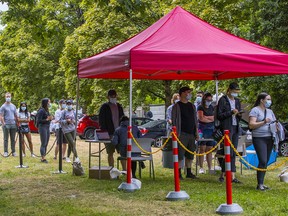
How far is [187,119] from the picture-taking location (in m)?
12.9

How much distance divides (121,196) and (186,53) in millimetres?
2862

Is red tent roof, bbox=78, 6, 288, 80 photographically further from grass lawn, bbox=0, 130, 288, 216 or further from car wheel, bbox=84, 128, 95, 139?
car wheel, bbox=84, 128, 95, 139

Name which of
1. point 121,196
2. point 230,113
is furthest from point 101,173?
point 230,113

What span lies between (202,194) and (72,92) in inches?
971

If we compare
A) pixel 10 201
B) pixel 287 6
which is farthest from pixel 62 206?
pixel 287 6

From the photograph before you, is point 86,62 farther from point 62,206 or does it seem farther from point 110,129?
point 62,206

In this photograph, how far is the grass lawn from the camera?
9.40 metres

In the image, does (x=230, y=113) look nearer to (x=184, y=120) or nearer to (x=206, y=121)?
(x=184, y=120)

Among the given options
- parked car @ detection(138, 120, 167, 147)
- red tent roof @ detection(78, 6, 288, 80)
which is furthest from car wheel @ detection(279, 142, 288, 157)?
red tent roof @ detection(78, 6, 288, 80)

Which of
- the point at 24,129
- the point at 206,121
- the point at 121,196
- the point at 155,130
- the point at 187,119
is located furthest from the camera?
the point at 155,130

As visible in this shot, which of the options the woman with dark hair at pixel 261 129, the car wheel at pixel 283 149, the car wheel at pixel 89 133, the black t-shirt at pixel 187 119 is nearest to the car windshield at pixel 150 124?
the car wheel at pixel 89 133

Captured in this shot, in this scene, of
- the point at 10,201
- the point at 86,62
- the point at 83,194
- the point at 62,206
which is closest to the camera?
the point at 62,206

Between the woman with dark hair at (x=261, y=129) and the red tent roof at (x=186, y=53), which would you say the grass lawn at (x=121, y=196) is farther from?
the red tent roof at (x=186, y=53)

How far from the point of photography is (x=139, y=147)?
471 inches
